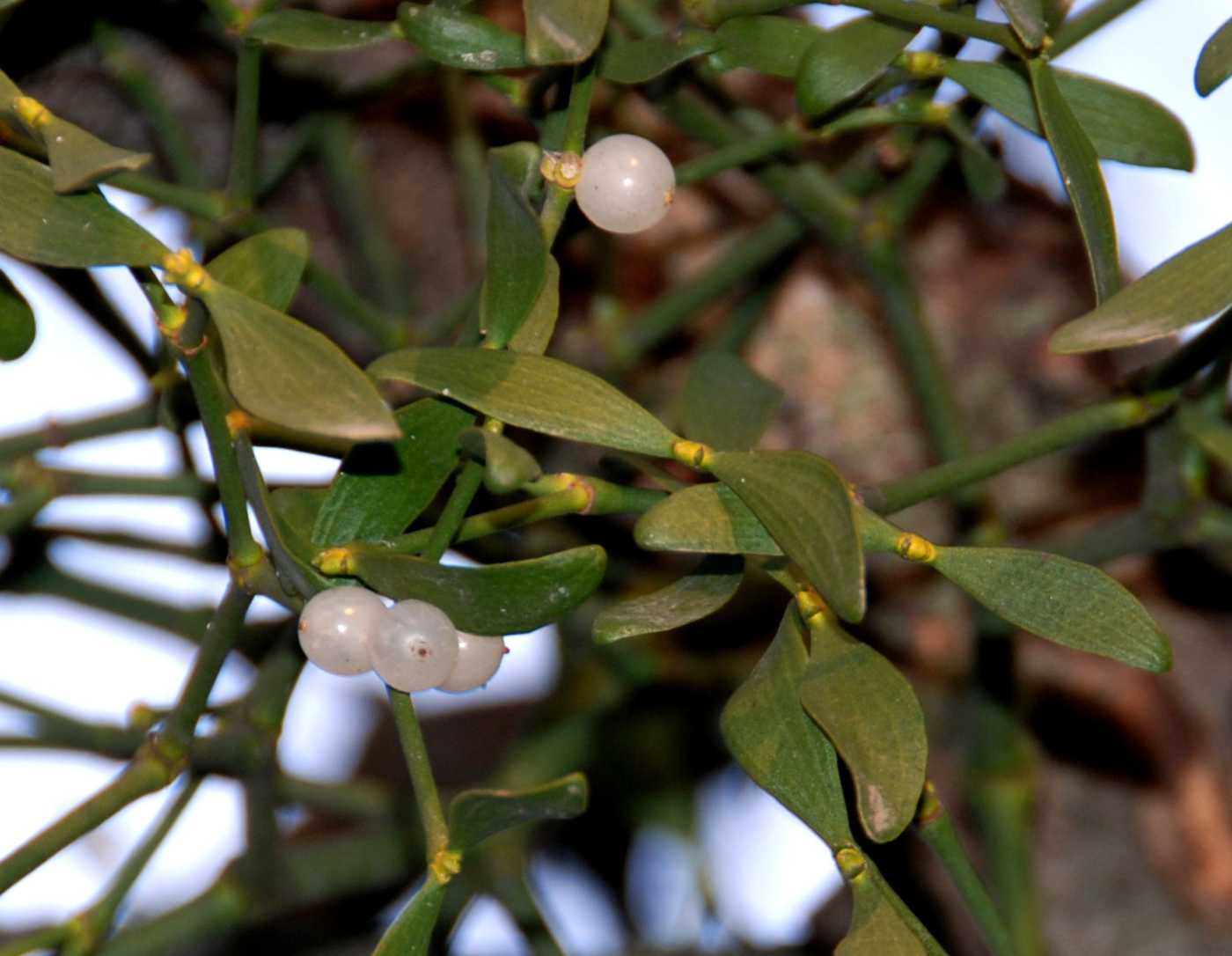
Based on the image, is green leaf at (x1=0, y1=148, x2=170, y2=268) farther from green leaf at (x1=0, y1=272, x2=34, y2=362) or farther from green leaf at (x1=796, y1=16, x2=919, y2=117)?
green leaf at (x1=796, y1=16, x2=919, y2=117)

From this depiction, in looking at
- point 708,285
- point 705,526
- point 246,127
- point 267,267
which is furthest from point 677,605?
point 708,285

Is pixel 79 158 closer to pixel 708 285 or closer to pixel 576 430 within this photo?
pixel 576 430

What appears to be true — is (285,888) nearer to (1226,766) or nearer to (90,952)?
(90,952)

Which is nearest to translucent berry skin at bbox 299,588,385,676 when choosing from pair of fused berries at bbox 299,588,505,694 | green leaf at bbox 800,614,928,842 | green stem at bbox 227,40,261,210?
pair of fused berries at bbox 299,588,505,694

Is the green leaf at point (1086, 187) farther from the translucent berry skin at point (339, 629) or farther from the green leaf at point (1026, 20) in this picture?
the translucent berry skin at point (339, 629)

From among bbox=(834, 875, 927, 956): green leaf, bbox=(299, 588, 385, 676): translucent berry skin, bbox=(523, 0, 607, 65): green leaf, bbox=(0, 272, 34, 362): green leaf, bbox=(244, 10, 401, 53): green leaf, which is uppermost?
bbox=(523, 0, 607, 65): green leaf

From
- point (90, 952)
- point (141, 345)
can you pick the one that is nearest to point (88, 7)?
point (141, 345)
